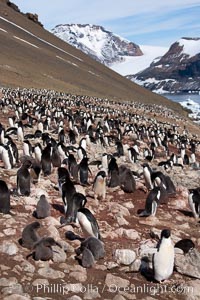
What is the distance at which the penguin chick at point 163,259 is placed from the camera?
265 inches

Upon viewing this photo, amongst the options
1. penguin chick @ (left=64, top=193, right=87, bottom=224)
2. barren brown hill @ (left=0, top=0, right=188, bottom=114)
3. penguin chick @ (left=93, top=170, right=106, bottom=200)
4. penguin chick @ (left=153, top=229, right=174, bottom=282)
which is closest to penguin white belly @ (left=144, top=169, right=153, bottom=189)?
penguin chick @ (left=93, top=170, right=106, bottom=200)

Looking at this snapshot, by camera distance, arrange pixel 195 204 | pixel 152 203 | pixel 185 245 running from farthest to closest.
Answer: pixel 195 204 < pixel 152 203 < pixel 185 245

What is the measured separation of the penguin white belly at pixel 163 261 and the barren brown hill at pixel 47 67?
4124cm

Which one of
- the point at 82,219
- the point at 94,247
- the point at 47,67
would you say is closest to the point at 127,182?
the point at 82,219

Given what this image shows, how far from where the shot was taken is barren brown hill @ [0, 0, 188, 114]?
2288 inches

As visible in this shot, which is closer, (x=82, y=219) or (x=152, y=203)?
(x=82, y=219)

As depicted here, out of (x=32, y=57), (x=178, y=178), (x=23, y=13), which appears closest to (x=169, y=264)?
(x=178, y=178)

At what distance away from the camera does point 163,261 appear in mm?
6730

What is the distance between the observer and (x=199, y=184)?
13062mm

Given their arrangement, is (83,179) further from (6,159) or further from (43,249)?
(43,249)

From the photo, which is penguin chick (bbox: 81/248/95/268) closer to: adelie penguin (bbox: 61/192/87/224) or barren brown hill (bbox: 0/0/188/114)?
adelie penguin (bbox: 61/192/87/224)

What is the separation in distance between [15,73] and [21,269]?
5102cm

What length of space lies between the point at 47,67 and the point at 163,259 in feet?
218

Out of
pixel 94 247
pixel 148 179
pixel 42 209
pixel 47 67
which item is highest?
pixel 47 67
